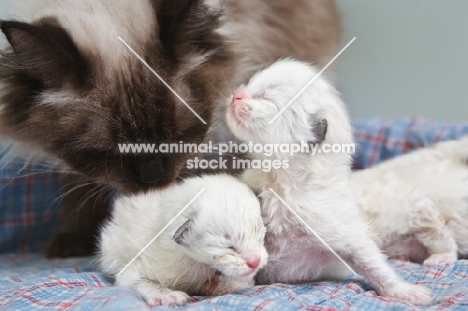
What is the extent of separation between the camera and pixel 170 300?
107 cm

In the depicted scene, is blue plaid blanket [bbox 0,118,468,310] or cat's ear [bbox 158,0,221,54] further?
cat's ear [bbox 158,0,221,54]

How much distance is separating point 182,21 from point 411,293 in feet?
2.59

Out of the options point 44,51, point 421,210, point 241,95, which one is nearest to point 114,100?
point 44,51

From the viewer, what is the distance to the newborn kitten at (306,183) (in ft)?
3.58

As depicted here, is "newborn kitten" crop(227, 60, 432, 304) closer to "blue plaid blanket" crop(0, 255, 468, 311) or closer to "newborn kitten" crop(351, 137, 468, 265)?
"blue plaid blanket" crop(0, 255, 468, 311)

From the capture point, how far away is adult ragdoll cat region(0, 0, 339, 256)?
1.21m

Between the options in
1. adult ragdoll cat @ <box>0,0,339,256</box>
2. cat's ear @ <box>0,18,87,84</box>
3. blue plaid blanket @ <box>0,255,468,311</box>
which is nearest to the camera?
blue plaid blanket @ <box>0,255,468,311</box>

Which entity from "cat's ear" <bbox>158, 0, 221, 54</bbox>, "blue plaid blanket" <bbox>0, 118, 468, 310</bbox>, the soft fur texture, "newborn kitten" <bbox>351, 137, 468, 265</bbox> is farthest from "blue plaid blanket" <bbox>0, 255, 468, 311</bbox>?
"cat's ear" <bbox>158, 0, 221, 54</bbox>

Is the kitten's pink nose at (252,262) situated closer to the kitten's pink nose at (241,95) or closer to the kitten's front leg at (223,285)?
the kitten's front leg at (223,285)

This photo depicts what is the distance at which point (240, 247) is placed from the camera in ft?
3.32

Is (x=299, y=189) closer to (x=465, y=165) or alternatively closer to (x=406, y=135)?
(x=465, y=165)

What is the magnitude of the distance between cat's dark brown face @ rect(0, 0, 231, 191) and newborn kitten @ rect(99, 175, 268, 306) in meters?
0.09

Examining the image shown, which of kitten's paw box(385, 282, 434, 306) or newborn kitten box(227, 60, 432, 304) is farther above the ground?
newborn kitten box(227, 60, 432, 304)

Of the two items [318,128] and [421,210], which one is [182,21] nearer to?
[318,128]
